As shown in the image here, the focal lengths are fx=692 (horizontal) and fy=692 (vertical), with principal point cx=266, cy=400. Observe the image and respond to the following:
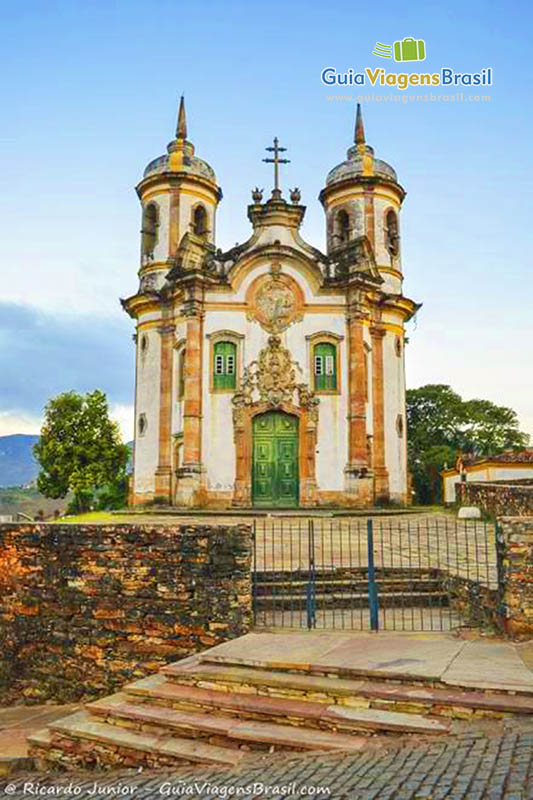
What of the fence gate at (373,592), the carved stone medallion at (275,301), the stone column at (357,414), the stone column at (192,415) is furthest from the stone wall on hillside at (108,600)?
the carved stone medallion at (275,301)

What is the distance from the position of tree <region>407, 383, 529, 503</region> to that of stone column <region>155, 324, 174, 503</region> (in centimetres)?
2362

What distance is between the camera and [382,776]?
4.97m

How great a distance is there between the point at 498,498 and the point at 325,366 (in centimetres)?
936

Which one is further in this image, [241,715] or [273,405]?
[273,405]

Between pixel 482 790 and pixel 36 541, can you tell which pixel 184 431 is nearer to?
pixel 36 541

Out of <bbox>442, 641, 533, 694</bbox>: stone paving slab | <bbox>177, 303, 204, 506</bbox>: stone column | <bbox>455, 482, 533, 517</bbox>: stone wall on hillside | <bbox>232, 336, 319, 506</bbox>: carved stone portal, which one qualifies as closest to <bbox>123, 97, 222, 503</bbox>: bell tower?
<bbox>177, 303, 204, 506</bbox>: stone column

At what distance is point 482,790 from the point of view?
14.8 ft

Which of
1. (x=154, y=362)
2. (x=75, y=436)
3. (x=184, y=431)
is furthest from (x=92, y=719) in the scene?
(x=75, y=436)

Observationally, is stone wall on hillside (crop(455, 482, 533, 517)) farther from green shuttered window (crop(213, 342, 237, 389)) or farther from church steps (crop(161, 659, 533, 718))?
green shuttered window (crop(213, 342, 237, 389))

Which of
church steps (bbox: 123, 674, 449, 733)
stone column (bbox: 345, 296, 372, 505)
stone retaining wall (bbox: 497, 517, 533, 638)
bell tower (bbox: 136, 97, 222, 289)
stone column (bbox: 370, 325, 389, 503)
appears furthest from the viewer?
bell tower (bbox: 136, 97, 222, 289)

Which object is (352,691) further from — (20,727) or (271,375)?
(271,375)

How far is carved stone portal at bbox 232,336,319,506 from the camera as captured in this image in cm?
2467

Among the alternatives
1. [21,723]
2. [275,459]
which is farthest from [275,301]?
[21,723]

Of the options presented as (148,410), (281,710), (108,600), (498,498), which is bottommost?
(281,710)
